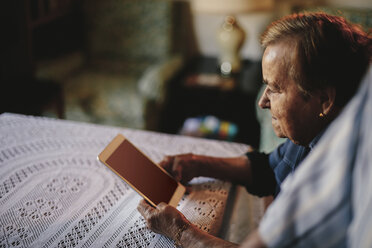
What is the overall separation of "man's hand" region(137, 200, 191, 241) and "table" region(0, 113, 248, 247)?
0.06ft

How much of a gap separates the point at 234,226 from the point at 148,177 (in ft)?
1.43

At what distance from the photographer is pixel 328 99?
799mm

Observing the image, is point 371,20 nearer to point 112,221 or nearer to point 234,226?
point 234,226

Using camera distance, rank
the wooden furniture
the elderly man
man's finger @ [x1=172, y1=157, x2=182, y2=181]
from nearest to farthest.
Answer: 1. the elderly man
2. man's finger @ [x1=172, y1=157, x2=182, y2=181]
3. the wooden furniture

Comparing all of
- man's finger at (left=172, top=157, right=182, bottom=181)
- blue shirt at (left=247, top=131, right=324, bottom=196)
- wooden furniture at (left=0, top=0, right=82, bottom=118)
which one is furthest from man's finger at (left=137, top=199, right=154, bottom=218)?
wooden furniture at (left=0, top=0, right=82, bottom=118)

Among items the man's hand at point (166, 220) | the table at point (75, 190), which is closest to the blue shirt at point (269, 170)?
the table at point (75, 190)

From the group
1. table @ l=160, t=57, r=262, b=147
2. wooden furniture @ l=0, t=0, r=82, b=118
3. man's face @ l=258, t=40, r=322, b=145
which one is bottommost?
table @ l=160, t=57, r=262, b=147

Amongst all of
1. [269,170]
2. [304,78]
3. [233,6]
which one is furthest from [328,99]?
[233,6]

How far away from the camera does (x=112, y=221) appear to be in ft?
2.79

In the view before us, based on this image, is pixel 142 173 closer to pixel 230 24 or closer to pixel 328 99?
pixel 328 99

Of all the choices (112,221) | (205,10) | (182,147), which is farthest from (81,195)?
(205,10)

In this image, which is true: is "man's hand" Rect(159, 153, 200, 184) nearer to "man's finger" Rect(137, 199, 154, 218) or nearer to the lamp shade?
"man's finger" Rect(137, 199, 154, 218)

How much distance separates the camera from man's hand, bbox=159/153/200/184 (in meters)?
1.01

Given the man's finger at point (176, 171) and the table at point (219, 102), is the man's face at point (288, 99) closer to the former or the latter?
the man's finger at point (176, 171)
